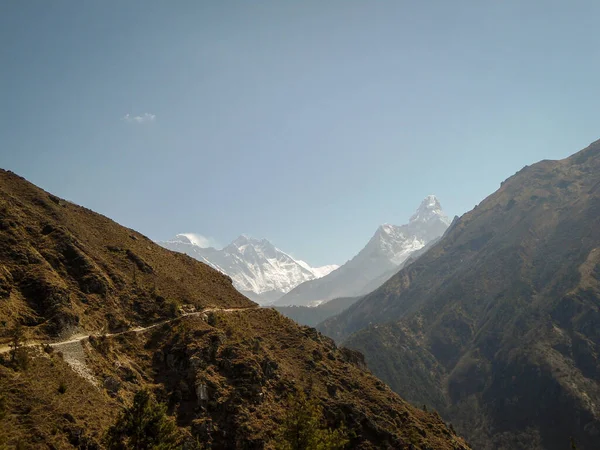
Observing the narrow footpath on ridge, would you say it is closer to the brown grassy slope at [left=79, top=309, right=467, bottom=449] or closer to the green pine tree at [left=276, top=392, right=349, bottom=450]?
the brown grassy slope at [left=79, top=309, right=467, bottom=449]

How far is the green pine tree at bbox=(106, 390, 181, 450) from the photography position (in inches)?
1350

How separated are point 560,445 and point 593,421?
1467 centimetres

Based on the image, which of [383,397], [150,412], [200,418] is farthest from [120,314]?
[383,397]

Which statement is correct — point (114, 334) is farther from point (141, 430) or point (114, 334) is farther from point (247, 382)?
point (141, 430)

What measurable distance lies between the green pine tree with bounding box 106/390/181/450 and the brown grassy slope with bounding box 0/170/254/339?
1682 centimetres

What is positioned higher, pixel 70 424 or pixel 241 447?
pixel 70 424

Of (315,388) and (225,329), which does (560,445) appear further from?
(225,329)

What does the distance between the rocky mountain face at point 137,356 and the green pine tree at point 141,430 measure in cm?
261

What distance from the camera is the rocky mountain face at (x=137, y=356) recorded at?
1487 inches

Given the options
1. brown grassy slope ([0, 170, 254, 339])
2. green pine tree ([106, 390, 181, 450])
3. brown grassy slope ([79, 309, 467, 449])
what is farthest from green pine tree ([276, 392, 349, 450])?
brown grassy slope ([0, 170, 254, 339])

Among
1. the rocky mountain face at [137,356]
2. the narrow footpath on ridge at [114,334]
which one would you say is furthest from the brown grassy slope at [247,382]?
the narrow footpath on ridge at [114,334]

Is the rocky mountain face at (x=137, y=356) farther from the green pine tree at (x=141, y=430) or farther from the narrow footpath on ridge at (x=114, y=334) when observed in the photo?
the green pine tree at (x=141, y=430)

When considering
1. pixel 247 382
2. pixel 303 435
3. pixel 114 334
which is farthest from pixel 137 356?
pixel 303 435

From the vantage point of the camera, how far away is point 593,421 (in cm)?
14488
